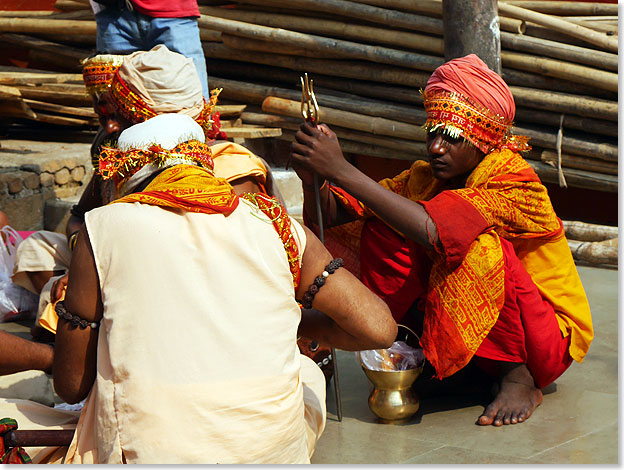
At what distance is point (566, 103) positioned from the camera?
6.49 metres

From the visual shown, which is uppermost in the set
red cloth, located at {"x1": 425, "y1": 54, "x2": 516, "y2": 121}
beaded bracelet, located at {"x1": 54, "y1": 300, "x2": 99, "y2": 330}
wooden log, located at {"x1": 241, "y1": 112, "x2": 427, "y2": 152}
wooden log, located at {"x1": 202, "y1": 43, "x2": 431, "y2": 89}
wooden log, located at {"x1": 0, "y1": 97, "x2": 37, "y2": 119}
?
red cloth, located at {"x1": 425, "y1": 54, "x2": 516, "y2": 121}

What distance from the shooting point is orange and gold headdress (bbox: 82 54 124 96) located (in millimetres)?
4395

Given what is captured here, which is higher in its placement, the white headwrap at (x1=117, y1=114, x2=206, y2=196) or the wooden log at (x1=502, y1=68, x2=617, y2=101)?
the white headwrap at (x1=117, y1=114, x2=206, y2=196)

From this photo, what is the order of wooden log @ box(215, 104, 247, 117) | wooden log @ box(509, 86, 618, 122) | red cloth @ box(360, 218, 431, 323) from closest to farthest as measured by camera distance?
red cloth @ box(360, 218, 431, 323)
wooden log @ box(509, 86, 618, 122)
wooden log @ box(215, 104, 247, 117)

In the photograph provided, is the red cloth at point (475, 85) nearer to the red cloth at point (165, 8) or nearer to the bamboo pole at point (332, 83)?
the red cloth at point (165, 8)

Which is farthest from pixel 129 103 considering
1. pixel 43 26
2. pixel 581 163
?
pixel 43 26

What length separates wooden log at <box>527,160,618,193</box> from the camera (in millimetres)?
6535

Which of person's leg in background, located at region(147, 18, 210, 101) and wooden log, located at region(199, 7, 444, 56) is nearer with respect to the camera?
person's leg in background, located at region(147, 18, 210, 101)

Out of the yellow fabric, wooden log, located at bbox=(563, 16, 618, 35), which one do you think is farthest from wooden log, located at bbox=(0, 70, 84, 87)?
wooden log, located at bbox=(563, 16, 618, 35)

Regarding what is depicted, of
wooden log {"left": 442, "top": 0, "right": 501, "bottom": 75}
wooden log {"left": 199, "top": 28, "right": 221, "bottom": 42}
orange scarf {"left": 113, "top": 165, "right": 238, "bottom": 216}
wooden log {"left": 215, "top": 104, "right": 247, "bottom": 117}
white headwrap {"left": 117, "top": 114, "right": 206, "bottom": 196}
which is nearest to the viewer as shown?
orange scarf {"left": 113, "top": 165, "right": 238, "bottom": 216}

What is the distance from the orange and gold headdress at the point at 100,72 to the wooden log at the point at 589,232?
3783 millimetres

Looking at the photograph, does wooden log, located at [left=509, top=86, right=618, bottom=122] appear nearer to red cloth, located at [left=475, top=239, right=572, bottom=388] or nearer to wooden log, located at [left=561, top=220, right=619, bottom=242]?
wooden log, located at [left=561, top=220, right=619, bottom=242]

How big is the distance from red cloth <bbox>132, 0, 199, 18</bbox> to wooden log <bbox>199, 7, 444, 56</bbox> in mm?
2050

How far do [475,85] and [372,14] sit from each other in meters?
3.54
